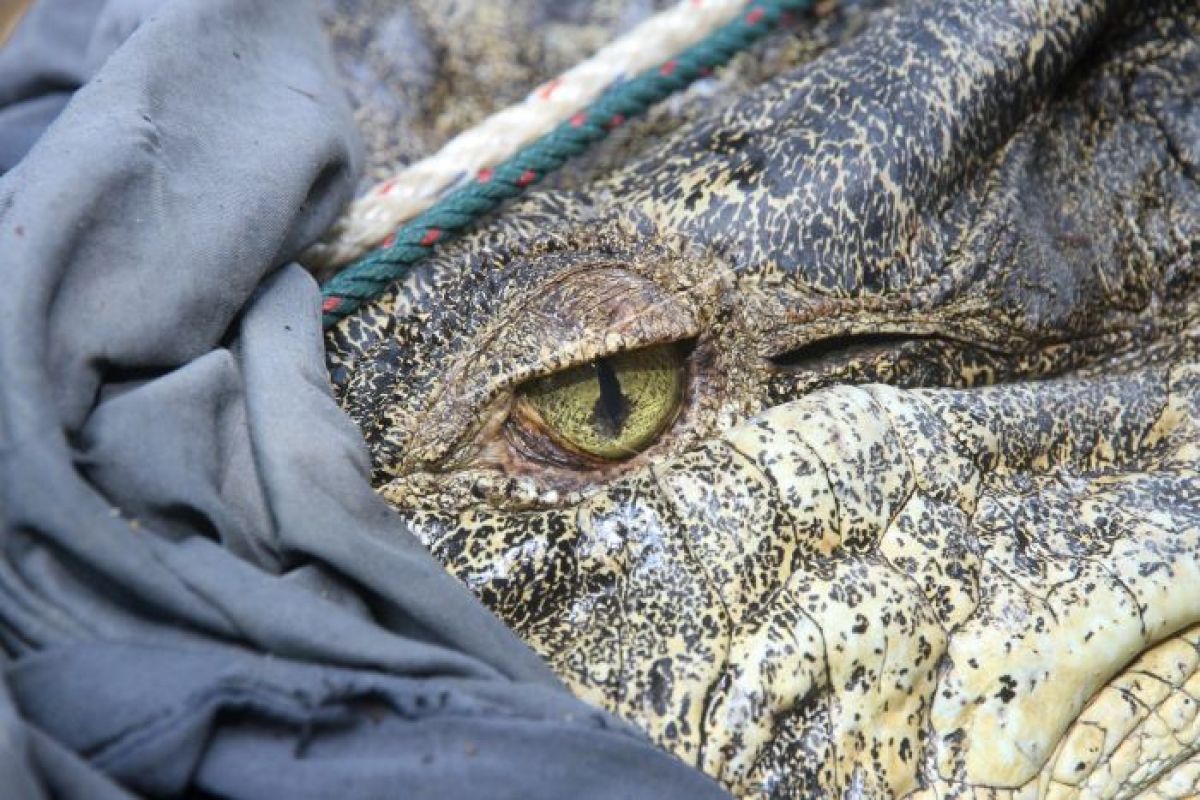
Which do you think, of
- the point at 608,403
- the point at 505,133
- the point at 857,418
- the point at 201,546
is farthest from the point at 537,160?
the point at 201,546

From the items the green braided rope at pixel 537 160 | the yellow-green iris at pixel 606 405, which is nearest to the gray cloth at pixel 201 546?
the green braided rope at pixel 537 160

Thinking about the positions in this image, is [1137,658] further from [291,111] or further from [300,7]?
[300,7]

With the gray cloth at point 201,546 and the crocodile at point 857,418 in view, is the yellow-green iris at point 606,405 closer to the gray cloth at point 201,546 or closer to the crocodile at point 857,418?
the crocodile at point 857,418

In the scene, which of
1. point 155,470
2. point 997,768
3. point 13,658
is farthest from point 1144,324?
point 13,658

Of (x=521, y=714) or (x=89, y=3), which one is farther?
(x=89, y=3)

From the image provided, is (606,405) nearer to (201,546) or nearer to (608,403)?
(608,403)

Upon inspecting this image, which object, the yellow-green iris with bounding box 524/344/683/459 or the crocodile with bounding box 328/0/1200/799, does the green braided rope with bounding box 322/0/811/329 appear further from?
the yellow-green iris with bounding box 524/344/683/459
